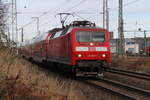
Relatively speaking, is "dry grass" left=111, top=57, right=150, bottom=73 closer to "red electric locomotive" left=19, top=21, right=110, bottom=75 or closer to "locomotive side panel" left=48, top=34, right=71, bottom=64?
"locomotive side panel" left=48, top=34, right=71, bottom=64

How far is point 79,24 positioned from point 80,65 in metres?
3.37

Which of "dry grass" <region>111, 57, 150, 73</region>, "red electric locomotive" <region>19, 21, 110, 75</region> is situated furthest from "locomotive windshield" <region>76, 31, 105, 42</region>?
"dry grass" <region>111, 57, 150, 73</region>

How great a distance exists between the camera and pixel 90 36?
17781 millimetres

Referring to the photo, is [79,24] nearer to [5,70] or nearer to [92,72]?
[92,72]

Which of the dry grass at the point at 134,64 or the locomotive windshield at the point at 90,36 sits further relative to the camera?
the dry grass at the point at 134,64

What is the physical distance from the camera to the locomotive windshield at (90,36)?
17594 mm

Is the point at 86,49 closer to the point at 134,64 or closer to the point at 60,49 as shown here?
the point at 60,49

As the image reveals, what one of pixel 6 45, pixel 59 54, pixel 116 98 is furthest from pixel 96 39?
pixel 116 98

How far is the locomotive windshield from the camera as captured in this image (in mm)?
17594

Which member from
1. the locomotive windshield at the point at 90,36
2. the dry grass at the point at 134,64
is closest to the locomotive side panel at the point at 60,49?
the locomotive windshield at the point at 90,36

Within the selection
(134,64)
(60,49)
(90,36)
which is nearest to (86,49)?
(90,36)

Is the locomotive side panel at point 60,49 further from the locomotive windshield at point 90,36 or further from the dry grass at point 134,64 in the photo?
the dry grass at point 134,64

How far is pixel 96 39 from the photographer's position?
17.8 meters

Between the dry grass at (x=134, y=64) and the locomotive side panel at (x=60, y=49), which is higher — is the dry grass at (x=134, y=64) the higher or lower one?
the lower one
